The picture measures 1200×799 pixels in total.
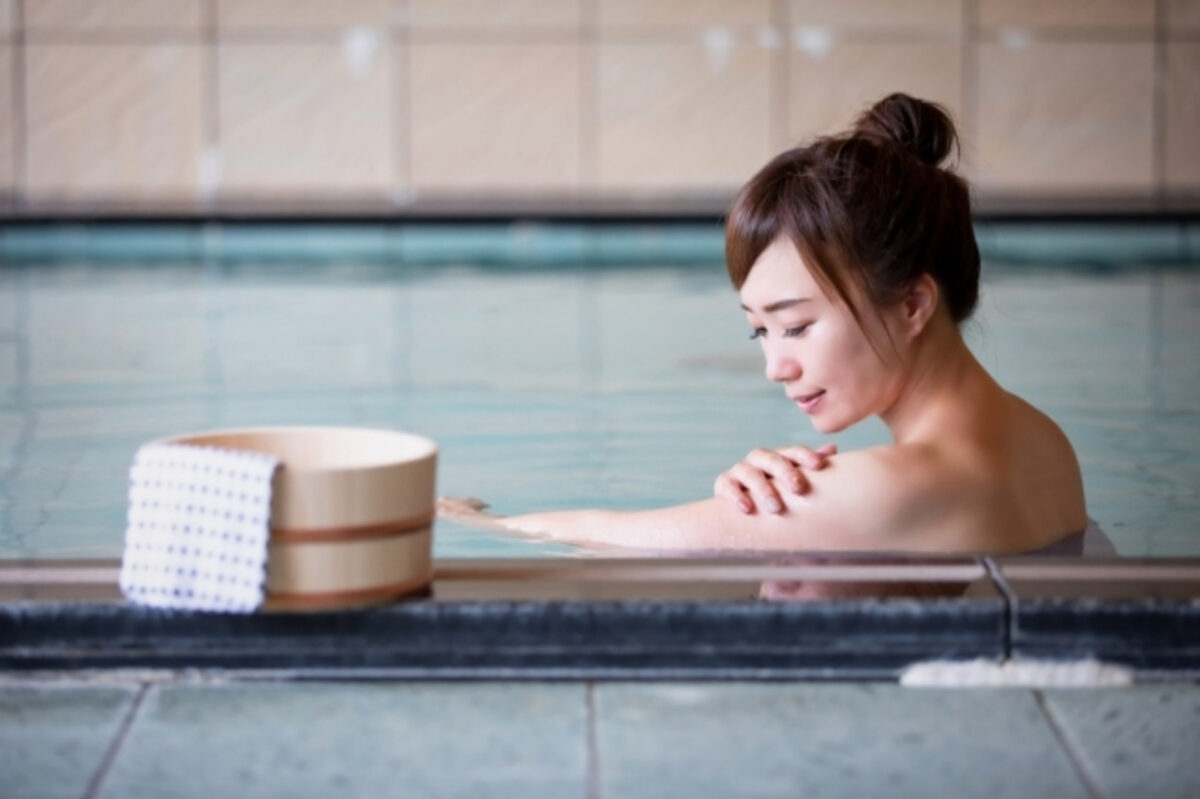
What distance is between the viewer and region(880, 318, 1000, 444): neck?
3086 millimetres

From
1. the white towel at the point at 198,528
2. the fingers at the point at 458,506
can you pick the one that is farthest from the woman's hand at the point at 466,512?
the white towel at the point at 198,528

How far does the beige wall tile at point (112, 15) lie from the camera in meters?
12.3

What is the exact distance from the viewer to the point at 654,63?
12570 millimetres

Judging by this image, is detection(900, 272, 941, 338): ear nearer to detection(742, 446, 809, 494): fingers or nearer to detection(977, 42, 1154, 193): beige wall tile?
detection(742, 446, 809, 494): fingers

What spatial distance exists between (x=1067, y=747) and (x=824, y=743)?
0.92 ft

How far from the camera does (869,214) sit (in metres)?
2.93

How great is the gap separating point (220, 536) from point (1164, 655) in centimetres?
122

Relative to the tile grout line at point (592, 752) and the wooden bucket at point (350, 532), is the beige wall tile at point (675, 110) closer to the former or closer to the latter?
the wooden bucket at point (350, 532)

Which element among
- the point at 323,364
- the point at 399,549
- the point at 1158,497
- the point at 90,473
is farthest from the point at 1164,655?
the point at 323,364

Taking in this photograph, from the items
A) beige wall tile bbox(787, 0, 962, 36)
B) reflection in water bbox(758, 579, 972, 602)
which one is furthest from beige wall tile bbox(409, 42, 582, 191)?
reflection in water bbox(758, 579, 972, 602)

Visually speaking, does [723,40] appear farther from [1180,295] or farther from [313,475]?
[313,475]

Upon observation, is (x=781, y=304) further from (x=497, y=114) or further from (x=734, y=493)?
(x=497, y=114)

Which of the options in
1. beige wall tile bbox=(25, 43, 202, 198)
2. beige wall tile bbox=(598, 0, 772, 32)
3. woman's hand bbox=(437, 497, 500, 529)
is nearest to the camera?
woman's hand bbox=(437, 497, 500, 529)

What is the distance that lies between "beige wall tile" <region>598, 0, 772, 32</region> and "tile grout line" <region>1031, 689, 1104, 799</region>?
10.7 m
